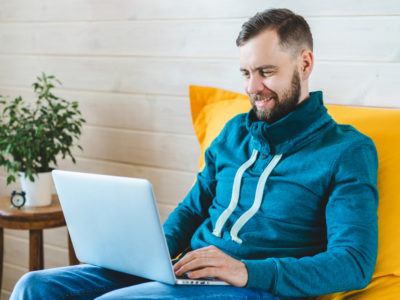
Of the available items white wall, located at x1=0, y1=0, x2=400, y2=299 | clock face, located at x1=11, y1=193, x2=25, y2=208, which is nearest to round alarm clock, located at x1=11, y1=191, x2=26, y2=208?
clock face, located at x1=11, y1=193, x2=25, y2=208

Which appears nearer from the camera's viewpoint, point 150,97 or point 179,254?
point 179,254

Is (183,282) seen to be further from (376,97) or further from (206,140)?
(376,97)

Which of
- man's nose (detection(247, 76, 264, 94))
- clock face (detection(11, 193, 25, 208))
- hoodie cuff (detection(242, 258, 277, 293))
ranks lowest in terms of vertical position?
clock face (detection(11, 193, 25, 208))

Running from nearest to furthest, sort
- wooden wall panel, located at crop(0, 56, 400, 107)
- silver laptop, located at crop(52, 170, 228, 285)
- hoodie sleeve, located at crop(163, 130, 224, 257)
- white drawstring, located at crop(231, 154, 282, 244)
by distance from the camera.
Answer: silver laptop, located at crop(52, 170, 228, 285) < white drawstring, located at crop(231, 154, 282, 244) < hoodie sleeve, located at crop(163, 130, 224, 257) < wooden wall panel, located at crop(0, 56, 400, 107)

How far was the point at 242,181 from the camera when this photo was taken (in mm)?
1322

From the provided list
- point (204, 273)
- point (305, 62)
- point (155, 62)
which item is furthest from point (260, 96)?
point (155, 62)

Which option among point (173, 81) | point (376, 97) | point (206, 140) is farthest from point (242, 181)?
point (173, 81)

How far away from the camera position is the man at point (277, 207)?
3.50ft

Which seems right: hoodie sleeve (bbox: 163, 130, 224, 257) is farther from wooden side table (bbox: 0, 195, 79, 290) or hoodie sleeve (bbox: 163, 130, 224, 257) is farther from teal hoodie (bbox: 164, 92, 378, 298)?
wooden side table (bbox: 0, 195, 79, 290)

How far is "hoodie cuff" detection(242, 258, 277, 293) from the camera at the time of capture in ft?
3.46

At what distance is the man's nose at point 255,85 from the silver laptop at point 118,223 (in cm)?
43

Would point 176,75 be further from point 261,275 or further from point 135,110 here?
point 261,275

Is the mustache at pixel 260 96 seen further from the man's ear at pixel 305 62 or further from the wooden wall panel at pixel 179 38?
the wooden wall panel at pixel 179 38

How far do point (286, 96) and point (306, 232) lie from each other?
0.32m
